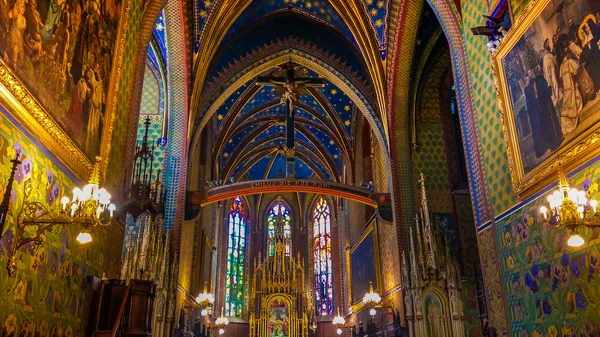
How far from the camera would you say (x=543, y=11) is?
6109 millimetres

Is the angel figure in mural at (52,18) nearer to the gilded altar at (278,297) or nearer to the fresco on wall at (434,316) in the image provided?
the fresco on wall at (434,316)

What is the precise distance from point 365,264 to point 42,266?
1497 cm

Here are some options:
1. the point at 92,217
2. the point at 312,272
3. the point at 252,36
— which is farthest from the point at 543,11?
the point at 312,272

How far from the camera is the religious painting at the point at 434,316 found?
12414mm

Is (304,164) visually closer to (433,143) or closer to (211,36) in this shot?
(211,36)

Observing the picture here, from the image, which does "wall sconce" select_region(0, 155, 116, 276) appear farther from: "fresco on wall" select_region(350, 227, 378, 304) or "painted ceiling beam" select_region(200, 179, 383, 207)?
"fresco on wall" select_region(350, 227, 378, 304)

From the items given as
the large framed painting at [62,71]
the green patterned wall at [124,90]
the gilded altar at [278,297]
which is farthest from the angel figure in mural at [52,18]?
the gilded altar at [278,297]

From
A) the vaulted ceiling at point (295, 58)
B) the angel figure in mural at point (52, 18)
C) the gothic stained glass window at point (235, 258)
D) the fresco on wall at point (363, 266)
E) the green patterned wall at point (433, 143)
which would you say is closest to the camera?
the angel figure in mural at point (52, 18)

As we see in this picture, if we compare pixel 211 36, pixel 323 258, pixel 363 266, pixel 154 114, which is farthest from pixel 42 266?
pixel 323 258

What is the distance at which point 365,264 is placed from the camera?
746 inches

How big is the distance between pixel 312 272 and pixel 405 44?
18418 millimetres

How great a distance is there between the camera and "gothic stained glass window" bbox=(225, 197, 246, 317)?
2802 centimetres

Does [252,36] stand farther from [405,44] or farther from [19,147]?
[19,147]

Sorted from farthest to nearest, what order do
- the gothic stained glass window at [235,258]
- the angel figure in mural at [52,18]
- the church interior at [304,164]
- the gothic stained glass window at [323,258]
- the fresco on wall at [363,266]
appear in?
the gothic stained glass window at [323,258] → the gothic stained glass window at [235,258] → the fresco on wall at [363,266] → the angel figure in mural at [52,18] → the church interior at [304,164]
